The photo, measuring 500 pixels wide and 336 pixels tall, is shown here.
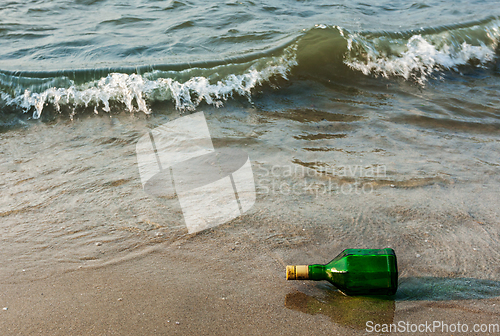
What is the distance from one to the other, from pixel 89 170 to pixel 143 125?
1056mm

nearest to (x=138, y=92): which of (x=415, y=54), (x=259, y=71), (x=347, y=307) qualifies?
(x=259, y=71)

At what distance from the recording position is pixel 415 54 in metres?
5.29

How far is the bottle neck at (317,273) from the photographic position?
1.44 m

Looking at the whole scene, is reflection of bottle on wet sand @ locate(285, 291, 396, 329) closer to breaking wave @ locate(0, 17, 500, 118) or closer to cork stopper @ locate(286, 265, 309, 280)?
cork stopper @ locate(286, 265, 309, 280)

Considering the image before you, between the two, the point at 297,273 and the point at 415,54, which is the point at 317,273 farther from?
the point at 415,54

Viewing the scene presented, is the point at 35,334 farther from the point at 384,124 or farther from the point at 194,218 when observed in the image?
the point at 384,124

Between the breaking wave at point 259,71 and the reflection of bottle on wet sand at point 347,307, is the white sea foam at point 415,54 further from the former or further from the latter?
the reflection of bottle on wet sand at point 347,307

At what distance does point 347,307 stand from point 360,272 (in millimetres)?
138

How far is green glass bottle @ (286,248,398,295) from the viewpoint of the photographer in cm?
139

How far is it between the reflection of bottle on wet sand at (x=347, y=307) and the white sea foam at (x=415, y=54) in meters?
3.93

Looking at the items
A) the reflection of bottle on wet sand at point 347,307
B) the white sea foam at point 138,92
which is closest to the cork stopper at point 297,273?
the reflection of bottle on wet sand at point 347,307

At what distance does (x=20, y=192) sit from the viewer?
2.35m

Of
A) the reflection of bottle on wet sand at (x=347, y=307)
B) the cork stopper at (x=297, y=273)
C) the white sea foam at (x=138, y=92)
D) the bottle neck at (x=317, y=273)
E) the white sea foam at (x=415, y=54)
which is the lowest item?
the reflection of bottle on wet sand at (x=347, y=307)

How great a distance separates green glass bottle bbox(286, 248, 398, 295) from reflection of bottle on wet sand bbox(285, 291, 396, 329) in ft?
0.11
